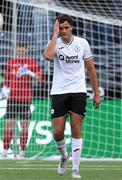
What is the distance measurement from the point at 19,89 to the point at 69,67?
6.15 meters

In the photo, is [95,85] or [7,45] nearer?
[95,85]

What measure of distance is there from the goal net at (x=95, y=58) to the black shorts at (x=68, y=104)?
18.8 ft

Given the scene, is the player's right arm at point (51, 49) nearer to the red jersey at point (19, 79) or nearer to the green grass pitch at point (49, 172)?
the green grass pitch at point (49, 172)

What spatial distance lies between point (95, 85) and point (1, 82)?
677 centimetres

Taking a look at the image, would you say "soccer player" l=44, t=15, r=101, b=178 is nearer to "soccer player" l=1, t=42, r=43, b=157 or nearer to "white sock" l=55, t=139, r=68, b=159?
Result: "white sock" l=55, t=139, r=68, b=159

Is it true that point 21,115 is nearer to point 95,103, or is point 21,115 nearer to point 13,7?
point 13,7

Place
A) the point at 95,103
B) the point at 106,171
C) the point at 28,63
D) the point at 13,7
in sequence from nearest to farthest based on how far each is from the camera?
the point at 95,103 < the point at 106,171 < the point at 28,63 < the point at 13,7

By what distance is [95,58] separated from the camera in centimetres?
1755

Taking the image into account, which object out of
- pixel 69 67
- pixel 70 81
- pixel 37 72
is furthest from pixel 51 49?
pixel 37 72

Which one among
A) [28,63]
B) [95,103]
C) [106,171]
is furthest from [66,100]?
[28,63]

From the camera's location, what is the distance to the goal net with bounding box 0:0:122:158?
50.5 ft

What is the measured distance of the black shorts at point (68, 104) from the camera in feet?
31.3

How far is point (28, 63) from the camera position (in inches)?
603

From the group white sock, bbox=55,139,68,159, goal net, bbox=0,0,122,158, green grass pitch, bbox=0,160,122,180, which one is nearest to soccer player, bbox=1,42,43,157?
goal net, bbox=0,0,122,158
